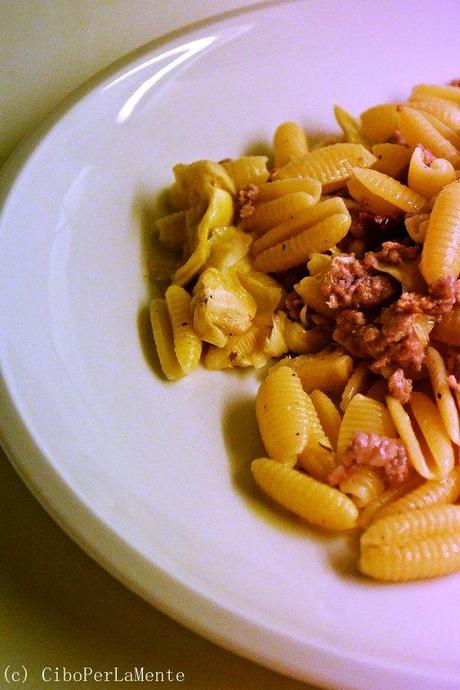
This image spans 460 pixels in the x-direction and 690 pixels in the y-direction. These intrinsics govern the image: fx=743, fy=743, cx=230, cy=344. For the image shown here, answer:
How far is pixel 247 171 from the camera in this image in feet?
5.05

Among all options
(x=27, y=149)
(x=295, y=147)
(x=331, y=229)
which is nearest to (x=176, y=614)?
(x=331, y=229)

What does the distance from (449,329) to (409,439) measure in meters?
0.24

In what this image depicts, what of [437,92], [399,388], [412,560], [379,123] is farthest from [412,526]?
[437,92]

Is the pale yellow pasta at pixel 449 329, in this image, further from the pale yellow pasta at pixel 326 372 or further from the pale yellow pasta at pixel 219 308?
the pale yellow pasta at pixel 219 308

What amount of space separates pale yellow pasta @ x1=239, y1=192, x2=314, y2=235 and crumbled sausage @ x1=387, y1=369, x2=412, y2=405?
0.38 meters

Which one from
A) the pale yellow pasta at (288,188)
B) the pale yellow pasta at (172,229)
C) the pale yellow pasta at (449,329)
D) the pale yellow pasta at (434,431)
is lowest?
the pale yellow pasta at (434,431)

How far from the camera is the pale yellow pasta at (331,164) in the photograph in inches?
58.3

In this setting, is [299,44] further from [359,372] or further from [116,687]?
[116,687]

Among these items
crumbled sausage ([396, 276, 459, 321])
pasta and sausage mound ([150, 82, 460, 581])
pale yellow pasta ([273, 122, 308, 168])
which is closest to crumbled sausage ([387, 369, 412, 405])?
pasta and sausage mound ([150, 82, 460, 581])

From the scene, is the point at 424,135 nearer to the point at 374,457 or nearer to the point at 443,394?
the point at 443,394

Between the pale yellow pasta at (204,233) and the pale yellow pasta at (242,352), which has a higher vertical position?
the pale yellow pasta at (204,233)

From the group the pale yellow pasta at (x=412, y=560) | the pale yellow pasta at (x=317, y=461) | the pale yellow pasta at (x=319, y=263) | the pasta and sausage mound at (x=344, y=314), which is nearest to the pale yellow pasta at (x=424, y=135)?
the pasta and sausage mound at (x=344, y=314)

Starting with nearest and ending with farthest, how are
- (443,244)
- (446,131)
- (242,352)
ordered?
(443,244) → (242,352) → (446,131)

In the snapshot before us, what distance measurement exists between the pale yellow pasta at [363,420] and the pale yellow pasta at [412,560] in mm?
187
